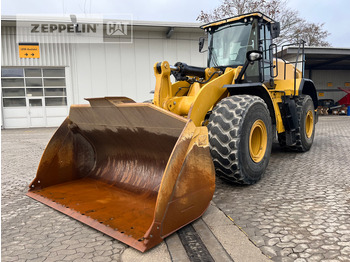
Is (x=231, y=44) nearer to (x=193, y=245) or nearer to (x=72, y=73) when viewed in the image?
(x=193, y=245)

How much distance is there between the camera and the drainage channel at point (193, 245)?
2.17m

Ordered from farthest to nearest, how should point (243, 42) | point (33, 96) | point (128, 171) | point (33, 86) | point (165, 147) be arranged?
point (33, 96) → point (33, 86) → point (243, 42) → point (128, 171) → point (165, 147)

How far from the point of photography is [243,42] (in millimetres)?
4668

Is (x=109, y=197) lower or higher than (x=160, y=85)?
lower

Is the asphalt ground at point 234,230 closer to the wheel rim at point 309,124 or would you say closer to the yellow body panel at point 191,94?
the yellow body panel at point 191,94

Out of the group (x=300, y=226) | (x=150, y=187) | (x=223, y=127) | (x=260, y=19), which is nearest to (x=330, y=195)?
(x=300, y=226)

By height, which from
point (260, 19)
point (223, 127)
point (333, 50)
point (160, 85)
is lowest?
point (223, 127)

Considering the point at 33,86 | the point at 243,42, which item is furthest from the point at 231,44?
the point at 33,86

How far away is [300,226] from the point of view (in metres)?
2.59

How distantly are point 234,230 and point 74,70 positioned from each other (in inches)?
593

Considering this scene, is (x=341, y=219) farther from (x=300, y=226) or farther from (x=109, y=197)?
(x=109, y=197)

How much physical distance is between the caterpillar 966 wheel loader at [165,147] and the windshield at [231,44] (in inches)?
0.7

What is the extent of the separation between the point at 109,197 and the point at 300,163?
3612mm

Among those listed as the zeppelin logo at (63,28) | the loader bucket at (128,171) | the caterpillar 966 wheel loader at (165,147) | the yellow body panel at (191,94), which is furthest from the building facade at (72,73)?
the loader bucket at (128,171)
